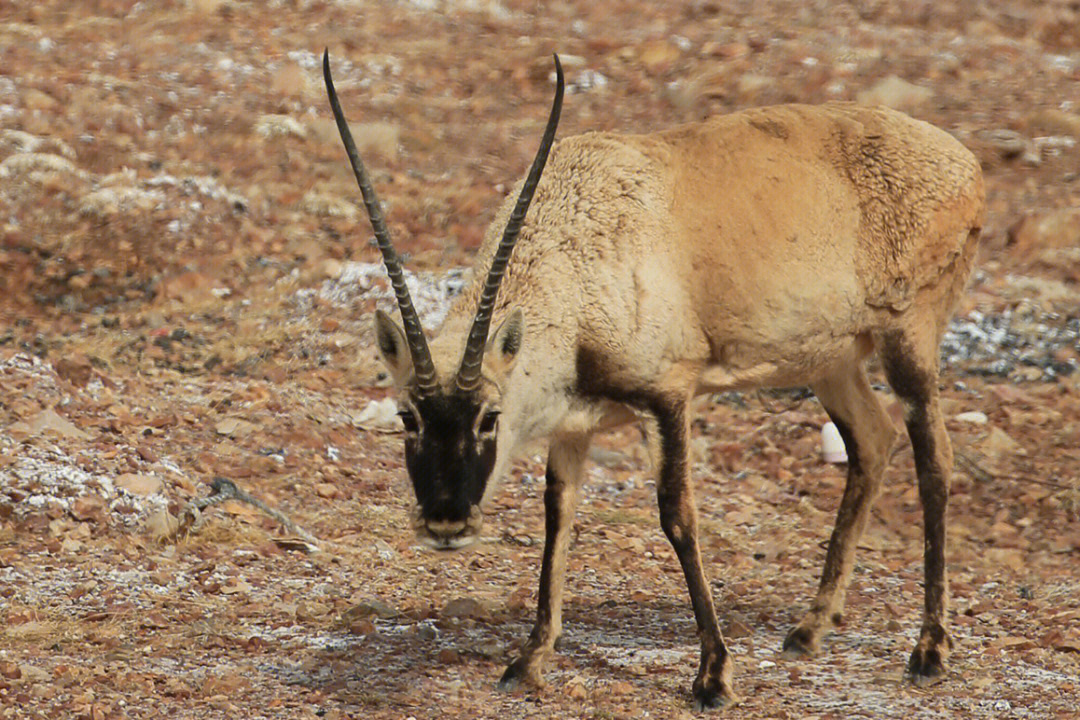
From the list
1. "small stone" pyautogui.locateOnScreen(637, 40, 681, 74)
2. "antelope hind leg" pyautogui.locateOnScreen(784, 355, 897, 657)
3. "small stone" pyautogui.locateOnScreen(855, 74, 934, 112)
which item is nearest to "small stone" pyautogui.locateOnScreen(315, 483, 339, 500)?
"antelope hind leg" pyautogui.locateOnScreen(784, 355, 897, 657)

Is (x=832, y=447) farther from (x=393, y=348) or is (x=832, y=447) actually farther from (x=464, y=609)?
(x=393, y=348)

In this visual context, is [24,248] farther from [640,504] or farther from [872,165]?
[872,165]

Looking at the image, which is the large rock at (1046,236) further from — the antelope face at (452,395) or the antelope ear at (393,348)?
the antelope ear at (393,348)

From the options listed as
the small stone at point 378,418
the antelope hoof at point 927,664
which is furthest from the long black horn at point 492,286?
the small stone at point 378,418

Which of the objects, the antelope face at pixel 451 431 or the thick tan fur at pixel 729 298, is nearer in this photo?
the antelope face at pixel 451 431

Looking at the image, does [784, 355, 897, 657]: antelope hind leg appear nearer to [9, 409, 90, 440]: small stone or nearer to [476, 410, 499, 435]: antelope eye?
[476, 410, 499, 435]: antelope eye

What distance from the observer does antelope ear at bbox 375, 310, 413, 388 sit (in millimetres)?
6242

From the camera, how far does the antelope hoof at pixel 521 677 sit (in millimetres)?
6875

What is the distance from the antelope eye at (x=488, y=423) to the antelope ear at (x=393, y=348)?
0.36 metres

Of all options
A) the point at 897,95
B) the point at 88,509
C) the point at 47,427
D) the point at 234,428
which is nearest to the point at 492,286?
the point at 88,509

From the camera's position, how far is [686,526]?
6855 mm

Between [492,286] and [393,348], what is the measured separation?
493mm

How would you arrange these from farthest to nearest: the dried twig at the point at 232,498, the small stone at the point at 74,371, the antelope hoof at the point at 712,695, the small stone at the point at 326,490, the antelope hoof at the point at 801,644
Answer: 1. the small stone at the point at 74,371
2. the small stone at the point at 326,490
3. the dried twig at the point at 232,498
4. the antelope hoof at the point at 801,644
5. the antelope hoof at the point at 712,695

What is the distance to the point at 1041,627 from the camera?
8016 millimetres
